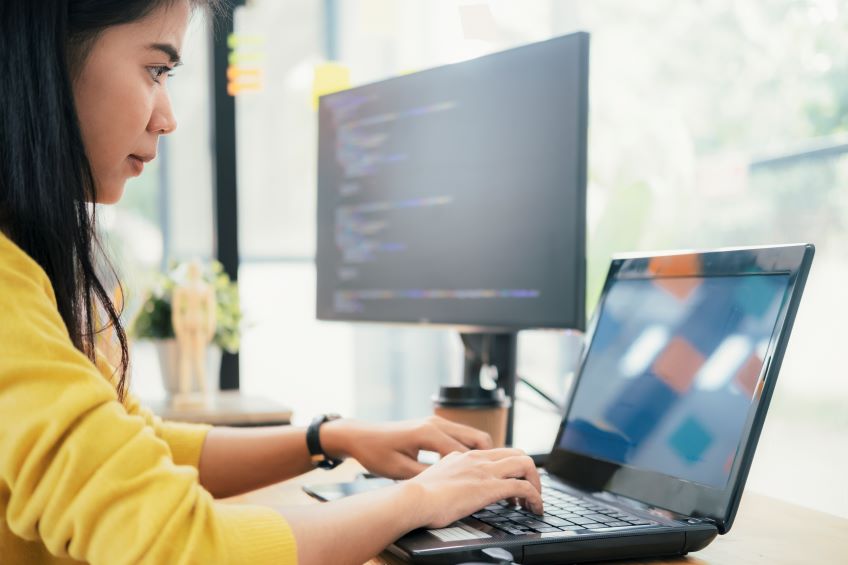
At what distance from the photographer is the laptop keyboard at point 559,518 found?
2.58ft

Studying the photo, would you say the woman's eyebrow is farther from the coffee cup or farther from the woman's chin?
the coffee cup

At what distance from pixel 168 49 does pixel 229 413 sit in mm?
1047

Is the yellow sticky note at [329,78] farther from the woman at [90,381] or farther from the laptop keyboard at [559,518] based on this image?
the laptop keyboard at [559,518]

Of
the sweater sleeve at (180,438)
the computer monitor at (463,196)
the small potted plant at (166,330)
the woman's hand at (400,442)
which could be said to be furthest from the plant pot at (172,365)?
the woman's hand at (400,442)

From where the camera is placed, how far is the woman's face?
2.52ft

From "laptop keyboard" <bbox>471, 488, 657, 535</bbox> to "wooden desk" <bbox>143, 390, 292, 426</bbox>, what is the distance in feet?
3.06

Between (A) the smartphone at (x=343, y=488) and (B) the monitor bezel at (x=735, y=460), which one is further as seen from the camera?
(A) the smartphone at (x=343, y=488)

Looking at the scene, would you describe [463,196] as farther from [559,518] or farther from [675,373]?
[559,518]

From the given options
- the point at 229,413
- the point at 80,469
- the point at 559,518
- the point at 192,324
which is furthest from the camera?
the point at 192,324

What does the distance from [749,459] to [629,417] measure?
187 millimetres

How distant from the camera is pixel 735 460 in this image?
794 mm

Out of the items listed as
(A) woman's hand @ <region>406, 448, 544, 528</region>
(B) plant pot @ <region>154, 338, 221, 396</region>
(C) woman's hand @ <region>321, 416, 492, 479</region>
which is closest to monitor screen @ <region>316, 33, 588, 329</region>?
(C) woman's hand @ <region>321, 416, 492, 479</region>

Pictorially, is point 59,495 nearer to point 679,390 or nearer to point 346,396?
point 679,390

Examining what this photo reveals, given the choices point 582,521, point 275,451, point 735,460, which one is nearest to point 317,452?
point 275,451
